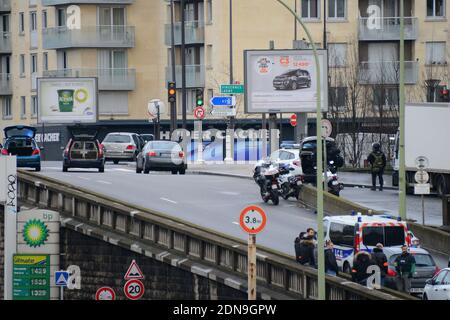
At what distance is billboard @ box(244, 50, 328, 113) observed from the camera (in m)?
70.5

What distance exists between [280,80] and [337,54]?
21.9 meters

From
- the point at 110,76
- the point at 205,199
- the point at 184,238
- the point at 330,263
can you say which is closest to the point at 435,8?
the point at 110,76

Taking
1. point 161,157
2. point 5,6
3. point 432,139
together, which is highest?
point 5,6

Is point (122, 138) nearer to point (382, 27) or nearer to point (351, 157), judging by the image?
point (351, 157)

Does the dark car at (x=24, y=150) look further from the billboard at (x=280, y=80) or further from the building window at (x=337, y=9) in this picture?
the building window at (x=337, y=9)

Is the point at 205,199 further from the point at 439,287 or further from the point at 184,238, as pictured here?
the point at 439,287

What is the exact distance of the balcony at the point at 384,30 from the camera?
9250 centimetres

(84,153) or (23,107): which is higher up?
(23,107)

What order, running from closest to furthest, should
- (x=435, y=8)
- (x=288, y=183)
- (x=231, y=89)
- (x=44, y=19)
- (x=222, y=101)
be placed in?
(x=288, y=183), (x=231, y=89), (x=222, y=101), (x=435, y=8), (x=44, y=19)

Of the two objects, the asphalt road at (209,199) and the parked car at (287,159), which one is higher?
the parked car at (287,159)

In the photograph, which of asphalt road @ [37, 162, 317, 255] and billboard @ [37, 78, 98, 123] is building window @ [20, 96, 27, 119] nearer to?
billboard @ [37, 78, 98, 123]

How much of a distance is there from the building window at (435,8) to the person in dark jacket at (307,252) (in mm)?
59859

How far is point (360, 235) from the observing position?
120 ft

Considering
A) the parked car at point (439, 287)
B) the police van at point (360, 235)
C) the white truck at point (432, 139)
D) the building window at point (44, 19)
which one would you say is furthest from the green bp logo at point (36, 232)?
the building window at point (44, 19)
